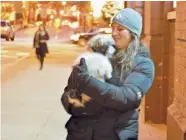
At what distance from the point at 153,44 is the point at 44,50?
11.9m

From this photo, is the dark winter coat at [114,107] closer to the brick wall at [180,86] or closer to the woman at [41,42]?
the brick wall at [180,86]

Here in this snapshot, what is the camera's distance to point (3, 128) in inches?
311

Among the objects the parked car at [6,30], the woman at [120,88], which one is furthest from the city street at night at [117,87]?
the parked car at [6,30]

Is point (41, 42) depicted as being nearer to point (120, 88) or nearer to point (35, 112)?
point (35, 112)

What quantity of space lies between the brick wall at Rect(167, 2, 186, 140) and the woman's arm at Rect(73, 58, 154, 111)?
158 cm

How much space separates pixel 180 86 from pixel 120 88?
2122 mm

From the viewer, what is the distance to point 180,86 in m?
4.82

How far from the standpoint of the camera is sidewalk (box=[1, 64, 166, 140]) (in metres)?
7.51

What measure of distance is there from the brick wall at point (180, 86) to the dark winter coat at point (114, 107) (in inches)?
59.3

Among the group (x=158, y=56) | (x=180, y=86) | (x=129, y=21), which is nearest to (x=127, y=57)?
(x=129, y=21)

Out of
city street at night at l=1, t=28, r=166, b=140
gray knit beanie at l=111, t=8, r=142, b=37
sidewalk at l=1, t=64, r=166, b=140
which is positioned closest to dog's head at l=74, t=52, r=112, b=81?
gray knit beanie at l=111, t=8, r=142, b=37

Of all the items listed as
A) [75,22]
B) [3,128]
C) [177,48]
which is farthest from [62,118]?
[75,22]

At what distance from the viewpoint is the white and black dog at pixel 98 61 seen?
2852mm

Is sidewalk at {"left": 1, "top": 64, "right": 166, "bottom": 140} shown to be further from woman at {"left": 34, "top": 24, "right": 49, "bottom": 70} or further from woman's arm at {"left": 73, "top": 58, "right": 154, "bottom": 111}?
woman's arm at {"left": 73, "top": 58, "right": 154, "bottom": 111}
